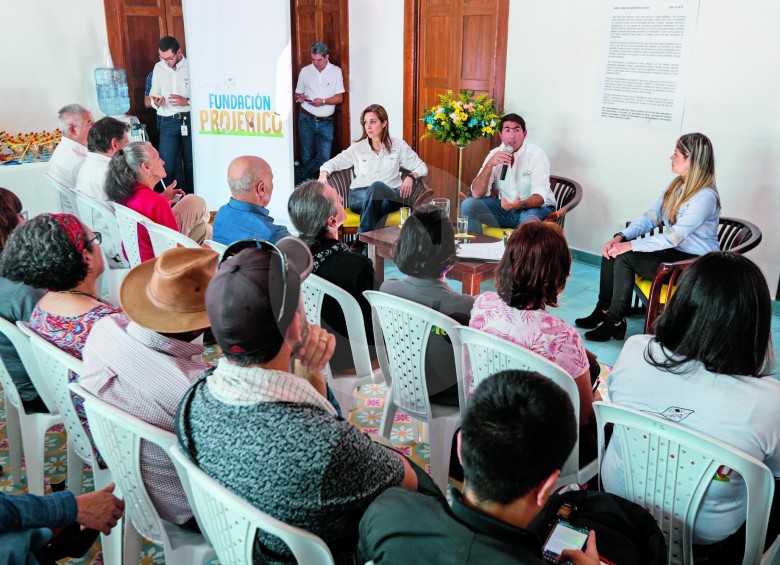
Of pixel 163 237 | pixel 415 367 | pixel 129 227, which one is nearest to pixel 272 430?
pixel 415 367

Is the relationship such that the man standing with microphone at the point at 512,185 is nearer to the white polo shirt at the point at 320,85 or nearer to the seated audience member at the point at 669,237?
the seated audience member at the point at 669,237

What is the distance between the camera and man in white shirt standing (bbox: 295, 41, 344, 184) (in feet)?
22.1

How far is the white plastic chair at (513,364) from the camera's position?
1785 mm

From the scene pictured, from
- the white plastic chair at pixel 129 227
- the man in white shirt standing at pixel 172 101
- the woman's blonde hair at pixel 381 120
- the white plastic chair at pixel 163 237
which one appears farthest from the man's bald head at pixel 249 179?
the man in white shirt standing at pixel 172 101

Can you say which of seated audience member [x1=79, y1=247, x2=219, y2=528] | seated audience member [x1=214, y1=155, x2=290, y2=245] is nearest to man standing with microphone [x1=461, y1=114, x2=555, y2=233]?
seated audience member [x1=214, y1=155, x2=290, y2=245]

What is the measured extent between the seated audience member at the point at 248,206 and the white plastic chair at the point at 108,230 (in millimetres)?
640

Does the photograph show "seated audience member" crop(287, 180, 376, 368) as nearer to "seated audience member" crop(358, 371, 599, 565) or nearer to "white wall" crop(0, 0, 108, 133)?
"seated audience member" crop(358, 371, 599, 565)

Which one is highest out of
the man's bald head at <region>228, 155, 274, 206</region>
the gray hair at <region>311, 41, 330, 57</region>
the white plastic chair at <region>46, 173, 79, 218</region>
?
the gray hair at <region>311, 41, 330, 57</region>

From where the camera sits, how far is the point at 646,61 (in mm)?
4559

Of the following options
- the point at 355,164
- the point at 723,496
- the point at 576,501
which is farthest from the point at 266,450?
the point at 355,164

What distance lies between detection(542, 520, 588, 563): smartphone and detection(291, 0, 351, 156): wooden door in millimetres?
6109

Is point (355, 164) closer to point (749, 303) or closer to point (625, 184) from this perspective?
point (625, 184)

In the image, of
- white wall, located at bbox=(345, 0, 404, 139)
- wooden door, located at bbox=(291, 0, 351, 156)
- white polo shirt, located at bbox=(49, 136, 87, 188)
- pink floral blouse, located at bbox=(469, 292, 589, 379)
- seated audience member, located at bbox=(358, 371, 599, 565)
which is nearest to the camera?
seated audience member, located at bbox=(358, 371, 599, 565)

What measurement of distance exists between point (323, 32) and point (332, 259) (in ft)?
16.3
